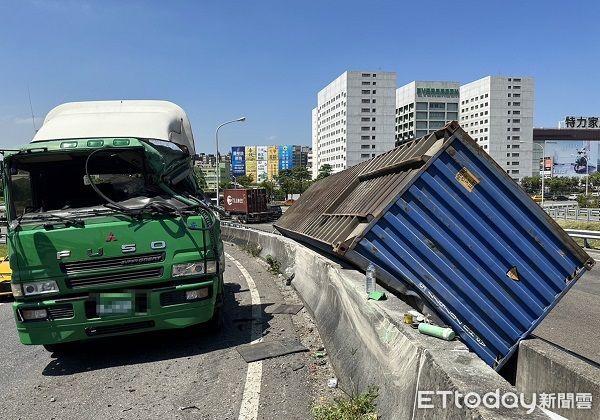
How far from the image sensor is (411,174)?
5.13 meters

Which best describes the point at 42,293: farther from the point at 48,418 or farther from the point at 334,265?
the point at 334,265

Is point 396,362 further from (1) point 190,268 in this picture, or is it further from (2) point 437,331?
(1) point 190,268

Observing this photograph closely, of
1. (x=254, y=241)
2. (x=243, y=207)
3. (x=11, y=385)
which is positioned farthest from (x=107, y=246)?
(x=243, y=207)

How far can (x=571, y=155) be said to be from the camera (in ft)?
449

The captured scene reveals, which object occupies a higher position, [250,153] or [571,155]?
[250,153]

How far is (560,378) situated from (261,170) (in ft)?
596

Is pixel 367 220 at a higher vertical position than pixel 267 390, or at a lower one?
higher

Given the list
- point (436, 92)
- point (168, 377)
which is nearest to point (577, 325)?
point (168, 377)

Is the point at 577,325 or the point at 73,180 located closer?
the point at 73,180

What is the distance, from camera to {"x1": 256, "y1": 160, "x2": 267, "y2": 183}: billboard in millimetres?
174175

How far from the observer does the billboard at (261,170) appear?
571ft

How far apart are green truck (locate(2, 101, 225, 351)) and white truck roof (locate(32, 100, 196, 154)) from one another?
11 centimetres

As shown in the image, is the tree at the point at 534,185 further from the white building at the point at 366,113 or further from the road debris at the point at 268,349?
the road debris at the point at 268,349

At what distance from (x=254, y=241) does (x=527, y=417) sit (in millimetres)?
13916
